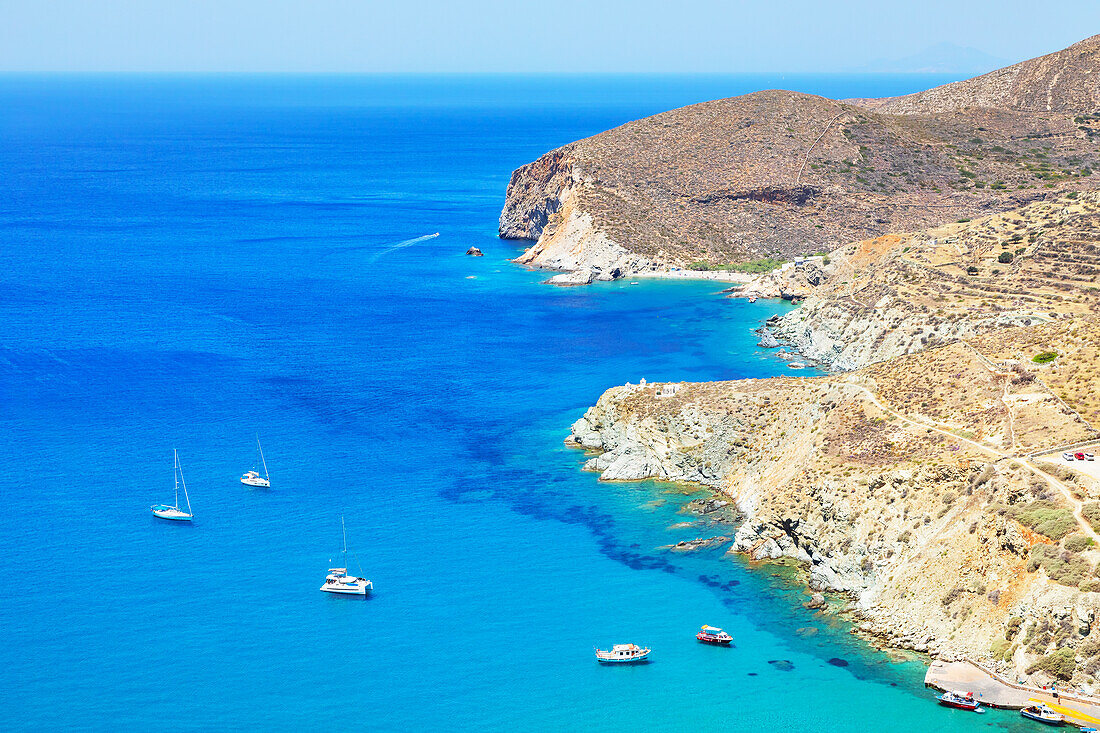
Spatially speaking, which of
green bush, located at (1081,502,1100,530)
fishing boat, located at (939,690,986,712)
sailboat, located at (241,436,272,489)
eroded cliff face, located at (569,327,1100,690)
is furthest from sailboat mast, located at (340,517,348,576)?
green bush, located at (1081,502,1100,530)

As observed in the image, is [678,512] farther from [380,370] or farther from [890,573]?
[380,370]

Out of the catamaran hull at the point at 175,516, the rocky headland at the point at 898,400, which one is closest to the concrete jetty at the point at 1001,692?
the rocky headland at the point at 898,400

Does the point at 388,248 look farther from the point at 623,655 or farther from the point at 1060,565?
the point at 1060,565

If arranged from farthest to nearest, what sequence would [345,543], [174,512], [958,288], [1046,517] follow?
[958,288] → [174,512] → [345,543] → [1046,517]

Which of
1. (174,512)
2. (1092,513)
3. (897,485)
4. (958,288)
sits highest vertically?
(958,288)

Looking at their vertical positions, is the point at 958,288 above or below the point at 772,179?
below

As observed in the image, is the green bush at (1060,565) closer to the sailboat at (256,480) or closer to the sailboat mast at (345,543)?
the sailboat mast at (345,543)

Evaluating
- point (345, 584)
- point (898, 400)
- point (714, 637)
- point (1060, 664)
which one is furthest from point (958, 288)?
point (345, 584)

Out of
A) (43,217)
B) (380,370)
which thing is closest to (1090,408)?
(380,370)
